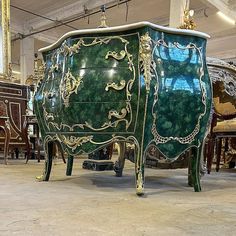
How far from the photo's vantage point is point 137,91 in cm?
168

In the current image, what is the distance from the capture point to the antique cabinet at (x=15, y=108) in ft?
14.6

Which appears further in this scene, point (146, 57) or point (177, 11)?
point (177, 11)

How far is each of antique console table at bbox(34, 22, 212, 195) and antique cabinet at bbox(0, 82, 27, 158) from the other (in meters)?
2.80

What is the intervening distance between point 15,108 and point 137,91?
3308 mm

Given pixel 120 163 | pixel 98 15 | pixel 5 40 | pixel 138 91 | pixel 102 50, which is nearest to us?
pixel 138 91

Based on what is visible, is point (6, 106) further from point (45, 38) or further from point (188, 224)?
point (45, 38)

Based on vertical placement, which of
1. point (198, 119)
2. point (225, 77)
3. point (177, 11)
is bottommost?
point (198, 119)

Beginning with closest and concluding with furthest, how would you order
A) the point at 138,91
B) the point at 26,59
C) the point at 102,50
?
the point at 138,91 < the point at 102,50 < the point at 26,59

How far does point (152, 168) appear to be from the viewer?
3637mm

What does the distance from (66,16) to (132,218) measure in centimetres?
843

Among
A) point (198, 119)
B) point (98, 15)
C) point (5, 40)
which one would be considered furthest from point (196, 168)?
point (98, 15)

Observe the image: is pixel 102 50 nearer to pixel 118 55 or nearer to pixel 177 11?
pixel 118 55

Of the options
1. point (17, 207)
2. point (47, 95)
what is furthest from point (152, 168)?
point (17, 207)

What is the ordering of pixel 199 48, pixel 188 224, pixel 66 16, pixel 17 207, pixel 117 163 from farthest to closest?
1. pixel 66 16
2. pixel 117 163
3. pixel 199 48
4. pixel 17 207
5. pixel 188 224
